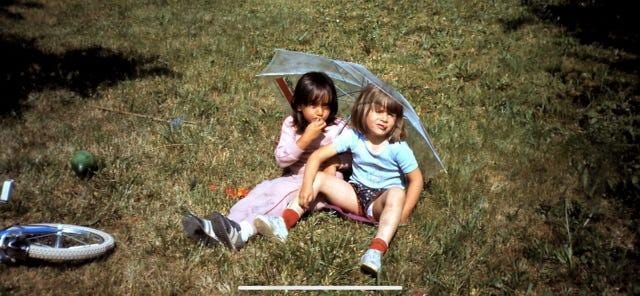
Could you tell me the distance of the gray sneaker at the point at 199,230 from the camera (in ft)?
13.3

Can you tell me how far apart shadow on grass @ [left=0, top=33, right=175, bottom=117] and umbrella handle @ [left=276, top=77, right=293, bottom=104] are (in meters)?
3.27

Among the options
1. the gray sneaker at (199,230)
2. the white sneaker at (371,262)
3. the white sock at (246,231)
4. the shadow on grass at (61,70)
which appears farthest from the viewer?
the shadow on grass at (61,70)

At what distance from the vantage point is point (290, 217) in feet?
14.7

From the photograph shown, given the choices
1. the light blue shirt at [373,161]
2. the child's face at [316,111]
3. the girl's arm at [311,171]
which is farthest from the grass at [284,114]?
the child's face at [316,111]

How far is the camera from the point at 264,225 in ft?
14.0

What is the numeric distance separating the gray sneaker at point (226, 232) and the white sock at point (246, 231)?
56mm

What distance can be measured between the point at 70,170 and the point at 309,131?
2.36 metres

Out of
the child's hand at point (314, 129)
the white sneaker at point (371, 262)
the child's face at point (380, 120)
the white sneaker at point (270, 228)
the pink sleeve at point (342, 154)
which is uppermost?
the child's face at point (380, 120)

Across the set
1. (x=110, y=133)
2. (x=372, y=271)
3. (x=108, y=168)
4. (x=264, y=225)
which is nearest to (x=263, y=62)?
(x=110, y=133)

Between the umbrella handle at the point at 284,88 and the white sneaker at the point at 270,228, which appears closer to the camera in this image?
the white sneaker at the point at 270,228

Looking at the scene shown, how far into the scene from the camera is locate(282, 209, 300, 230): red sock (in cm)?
445

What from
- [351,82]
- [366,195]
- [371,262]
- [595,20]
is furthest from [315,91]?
[595,20]

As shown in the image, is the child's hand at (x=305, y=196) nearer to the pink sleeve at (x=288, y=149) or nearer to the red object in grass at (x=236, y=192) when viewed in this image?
the pink sleeve at (x=288, y=149)

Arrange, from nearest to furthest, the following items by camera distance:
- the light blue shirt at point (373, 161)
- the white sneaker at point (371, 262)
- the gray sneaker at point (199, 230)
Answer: the white sneaker at point (371, 262) < the gray sneaker at point (199, 230) < the light blue shirt at point (373, 161)
